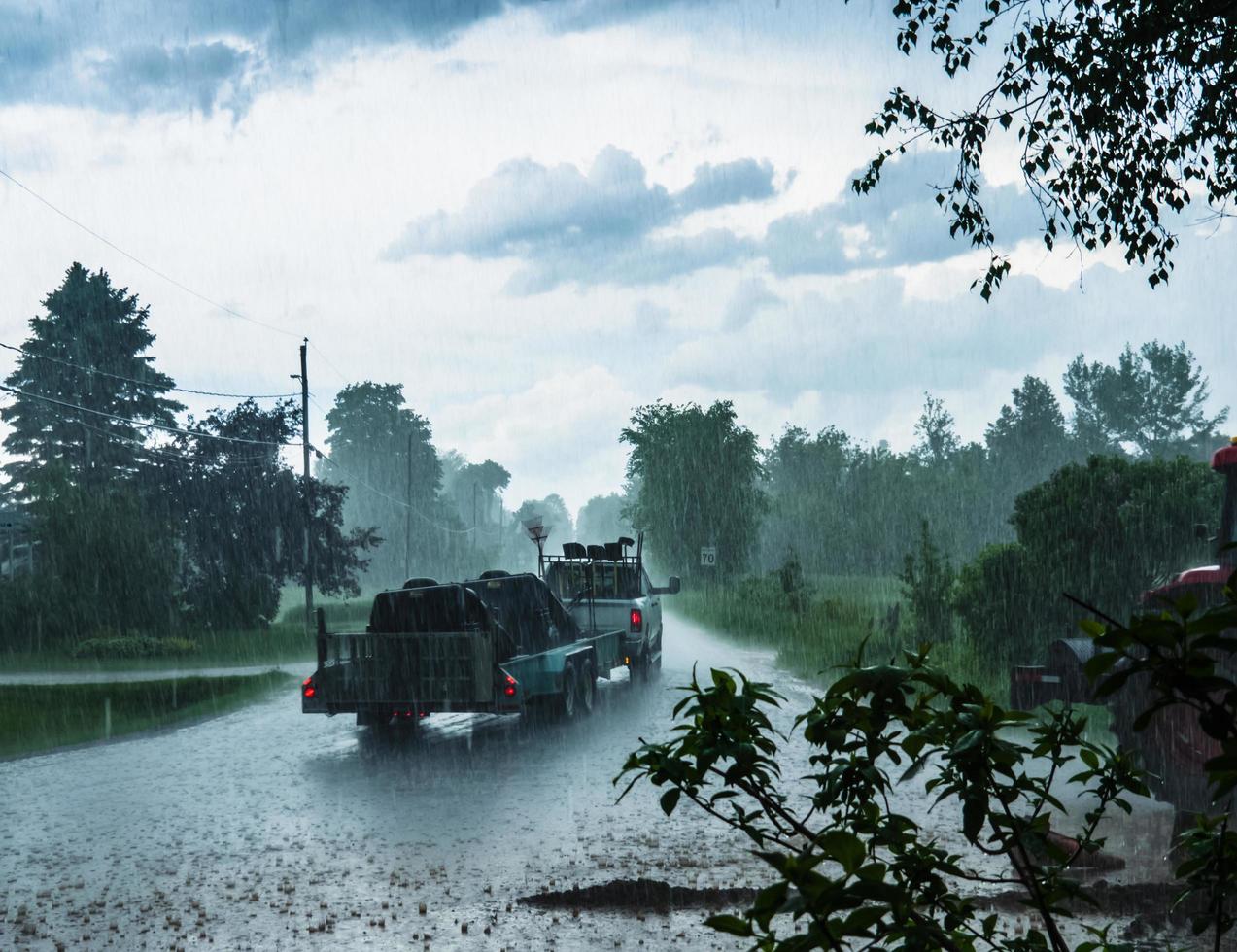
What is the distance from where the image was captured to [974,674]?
18.4 meters

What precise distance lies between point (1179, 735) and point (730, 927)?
790cm

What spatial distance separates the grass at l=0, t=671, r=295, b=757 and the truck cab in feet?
17.5

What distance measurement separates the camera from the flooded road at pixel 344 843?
249 inches

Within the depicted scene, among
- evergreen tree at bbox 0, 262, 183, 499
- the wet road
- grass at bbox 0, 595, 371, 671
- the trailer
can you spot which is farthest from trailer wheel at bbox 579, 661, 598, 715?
evergreen tree at bbox 0, 262, 183, 499

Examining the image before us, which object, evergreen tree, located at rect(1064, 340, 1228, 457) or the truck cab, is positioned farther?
evergreen tree, located at rect(1064, 340, 1228, 457)

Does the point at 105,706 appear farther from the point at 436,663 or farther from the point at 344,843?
the point at 344,843

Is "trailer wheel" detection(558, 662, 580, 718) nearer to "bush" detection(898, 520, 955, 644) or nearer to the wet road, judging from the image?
the wet road

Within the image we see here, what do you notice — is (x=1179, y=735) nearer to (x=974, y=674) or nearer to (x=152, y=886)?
(x=152, y=886)

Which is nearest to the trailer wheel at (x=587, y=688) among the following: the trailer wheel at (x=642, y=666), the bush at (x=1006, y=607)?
the trailer wheel at (x=642, y=666)

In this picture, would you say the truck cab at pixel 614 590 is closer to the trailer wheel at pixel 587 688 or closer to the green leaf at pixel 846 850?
the trailer wheel at pixel 587 688

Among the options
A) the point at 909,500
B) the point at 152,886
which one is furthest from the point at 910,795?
the point at 909,500

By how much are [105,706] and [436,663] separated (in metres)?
7.67

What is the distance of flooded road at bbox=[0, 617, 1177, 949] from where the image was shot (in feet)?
20.8

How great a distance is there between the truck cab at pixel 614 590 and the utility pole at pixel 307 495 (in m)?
17.9
